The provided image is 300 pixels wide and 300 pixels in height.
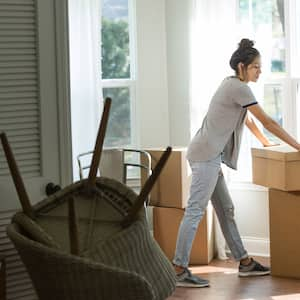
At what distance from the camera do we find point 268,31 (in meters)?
5.18

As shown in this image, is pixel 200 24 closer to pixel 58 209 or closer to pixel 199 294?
pixel 199 294

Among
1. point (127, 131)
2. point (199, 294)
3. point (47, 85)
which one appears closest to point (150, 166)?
point (127, 131)

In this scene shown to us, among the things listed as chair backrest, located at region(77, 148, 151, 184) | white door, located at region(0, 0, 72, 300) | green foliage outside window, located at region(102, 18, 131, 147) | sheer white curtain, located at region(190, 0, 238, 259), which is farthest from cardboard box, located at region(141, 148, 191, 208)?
white door, located at region(0, 0, 72, 300)

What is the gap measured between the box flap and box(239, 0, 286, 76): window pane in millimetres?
763

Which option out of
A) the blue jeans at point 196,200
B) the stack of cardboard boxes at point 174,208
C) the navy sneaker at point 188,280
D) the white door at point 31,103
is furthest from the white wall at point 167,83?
the white door at point 31,103

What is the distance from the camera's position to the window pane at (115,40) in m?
5.37

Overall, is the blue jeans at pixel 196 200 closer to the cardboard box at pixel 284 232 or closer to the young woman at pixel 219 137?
the young woman at pixel 219 137

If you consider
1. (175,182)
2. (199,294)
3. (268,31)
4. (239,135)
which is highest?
(268,31)

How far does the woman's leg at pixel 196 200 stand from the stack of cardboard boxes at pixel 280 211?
13.0 inches

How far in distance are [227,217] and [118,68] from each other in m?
1.46

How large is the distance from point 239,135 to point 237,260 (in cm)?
88

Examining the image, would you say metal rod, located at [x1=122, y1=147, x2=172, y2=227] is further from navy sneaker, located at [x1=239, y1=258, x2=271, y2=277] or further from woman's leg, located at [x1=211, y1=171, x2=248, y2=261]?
navy sneaker, located at [x1=239, y1=258, x2=271, y2=277]

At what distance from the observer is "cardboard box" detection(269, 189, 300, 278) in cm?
464

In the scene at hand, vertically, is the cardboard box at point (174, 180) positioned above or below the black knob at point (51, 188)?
below
